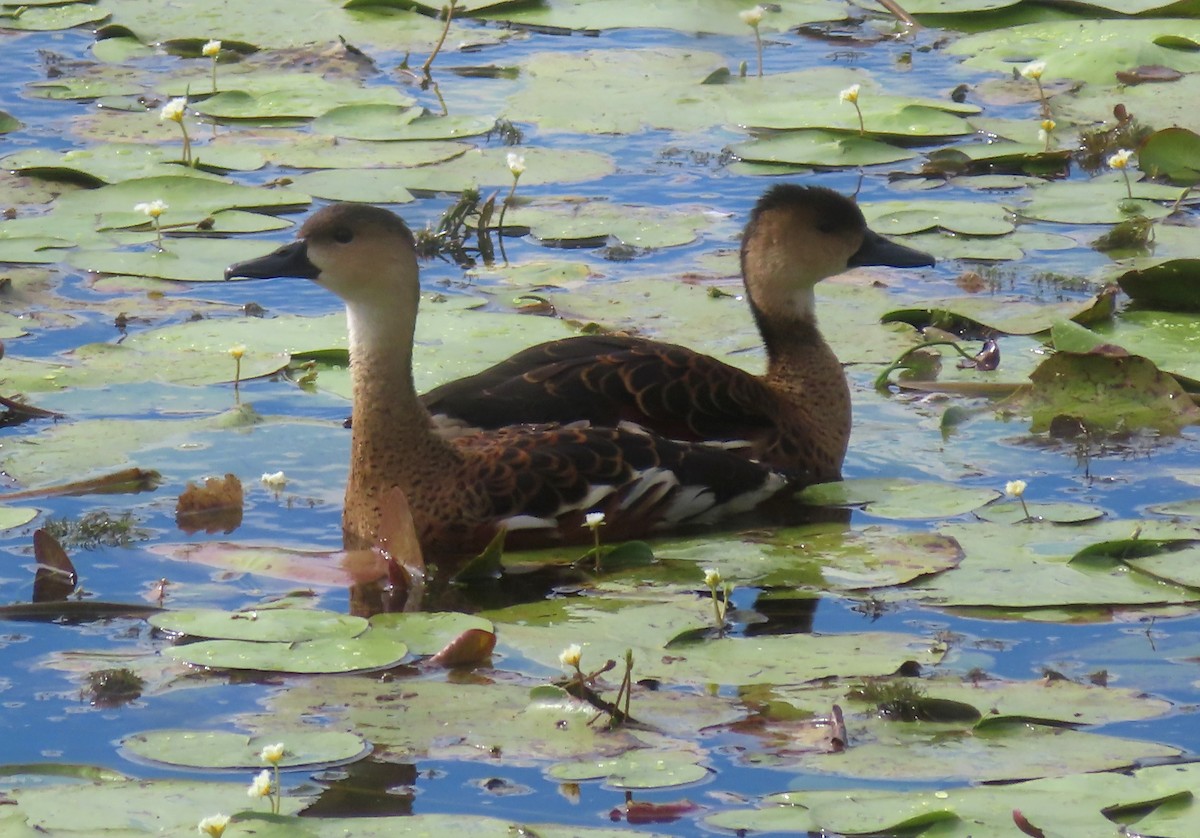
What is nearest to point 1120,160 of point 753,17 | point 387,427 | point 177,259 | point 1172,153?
point 1172,153

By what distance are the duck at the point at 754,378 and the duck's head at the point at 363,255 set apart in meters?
0.53

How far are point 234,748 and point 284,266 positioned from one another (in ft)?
7.58

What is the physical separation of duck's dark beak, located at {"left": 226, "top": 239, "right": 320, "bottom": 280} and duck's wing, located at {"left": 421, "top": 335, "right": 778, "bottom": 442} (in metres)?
0.65

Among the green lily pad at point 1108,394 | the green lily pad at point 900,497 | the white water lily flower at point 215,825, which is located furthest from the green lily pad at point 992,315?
the white water lily flower at point 215,825

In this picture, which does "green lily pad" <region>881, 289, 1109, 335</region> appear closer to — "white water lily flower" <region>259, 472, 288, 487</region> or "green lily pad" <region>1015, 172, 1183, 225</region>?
"green lily pad" <region>1015, 172, 1183, 225</region>

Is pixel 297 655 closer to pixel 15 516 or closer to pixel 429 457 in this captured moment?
pixel 429 457

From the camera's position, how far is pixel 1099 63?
1158 centimetres

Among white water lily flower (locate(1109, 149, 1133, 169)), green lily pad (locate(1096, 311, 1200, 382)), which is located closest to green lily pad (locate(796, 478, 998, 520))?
green lily pad (locate(1096, 311, 1200, 382))

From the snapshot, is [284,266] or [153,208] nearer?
[284,266]

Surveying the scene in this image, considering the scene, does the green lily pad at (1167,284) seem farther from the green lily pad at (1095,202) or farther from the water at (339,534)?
the green lily pad at (1095,202)

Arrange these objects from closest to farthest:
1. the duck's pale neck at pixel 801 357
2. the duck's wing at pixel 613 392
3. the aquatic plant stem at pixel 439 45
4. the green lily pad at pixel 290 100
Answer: the duck's wing at pixel 613 392 → the duck's pale neck at pixel 801 357 → the green lily pad at pixel 290 100 → the aquatic plant stem at pixel 439 45

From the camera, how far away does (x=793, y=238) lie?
763cm

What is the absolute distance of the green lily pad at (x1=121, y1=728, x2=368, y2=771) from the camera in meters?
4.80

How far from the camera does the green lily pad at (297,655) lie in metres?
5.36
